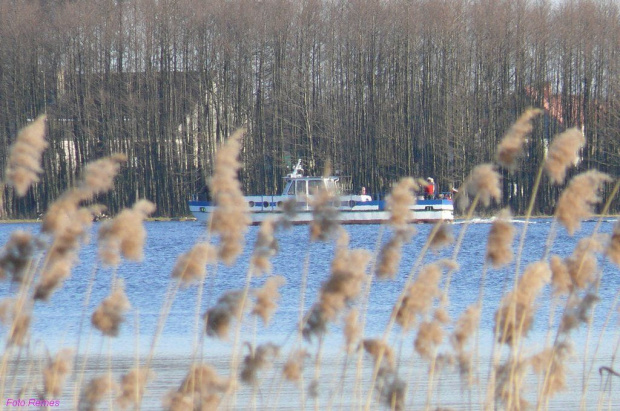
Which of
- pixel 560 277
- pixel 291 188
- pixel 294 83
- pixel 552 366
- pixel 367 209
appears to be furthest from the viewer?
pixel 294 83

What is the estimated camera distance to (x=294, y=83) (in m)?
44.7

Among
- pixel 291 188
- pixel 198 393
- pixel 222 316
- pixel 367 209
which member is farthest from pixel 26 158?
pixel 367 209

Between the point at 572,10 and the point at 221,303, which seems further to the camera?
the point at 572,10

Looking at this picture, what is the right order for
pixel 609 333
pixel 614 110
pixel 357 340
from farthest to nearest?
1. pixel 614 110
2. pixel 609 333
3. pixel 357 340

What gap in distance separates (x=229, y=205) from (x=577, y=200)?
1284 mm

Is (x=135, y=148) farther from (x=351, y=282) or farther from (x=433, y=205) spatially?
(x=351, y=282)

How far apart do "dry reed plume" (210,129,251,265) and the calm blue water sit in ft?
1.06

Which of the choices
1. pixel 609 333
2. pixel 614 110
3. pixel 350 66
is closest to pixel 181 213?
pixel 350 66

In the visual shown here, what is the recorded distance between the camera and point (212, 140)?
4472 centimetres

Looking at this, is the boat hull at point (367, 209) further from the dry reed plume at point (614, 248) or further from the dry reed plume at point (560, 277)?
the dry reed plume at point (614, 248)

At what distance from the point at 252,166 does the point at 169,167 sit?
11.4 feet

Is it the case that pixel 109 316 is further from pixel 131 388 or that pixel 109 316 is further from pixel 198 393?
pixel 198 393

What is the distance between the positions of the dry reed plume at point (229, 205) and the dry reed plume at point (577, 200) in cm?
117

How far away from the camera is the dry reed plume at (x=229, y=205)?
3723mm
